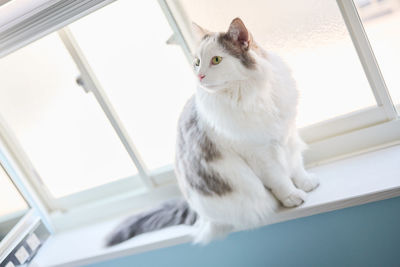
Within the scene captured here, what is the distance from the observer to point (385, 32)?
146cm

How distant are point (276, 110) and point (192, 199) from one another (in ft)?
1.54

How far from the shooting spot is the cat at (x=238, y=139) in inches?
48.3

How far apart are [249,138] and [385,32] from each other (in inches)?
25.4

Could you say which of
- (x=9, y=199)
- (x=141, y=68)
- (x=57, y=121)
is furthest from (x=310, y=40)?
(x=9, y=199)

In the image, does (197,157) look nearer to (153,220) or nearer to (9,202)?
(153,220)

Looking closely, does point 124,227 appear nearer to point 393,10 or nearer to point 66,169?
point 66,169

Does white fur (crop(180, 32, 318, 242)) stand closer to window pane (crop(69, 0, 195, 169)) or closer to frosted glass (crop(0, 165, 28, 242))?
window pane (crop(69, 0, 195, 169))

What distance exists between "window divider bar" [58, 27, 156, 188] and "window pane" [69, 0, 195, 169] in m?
0.03

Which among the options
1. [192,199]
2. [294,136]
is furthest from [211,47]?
[192,199]

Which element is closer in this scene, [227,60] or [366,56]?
[227,60]

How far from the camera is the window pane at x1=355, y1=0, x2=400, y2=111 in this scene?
142 centimetres

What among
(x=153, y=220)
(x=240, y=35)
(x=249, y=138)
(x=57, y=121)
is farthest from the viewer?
(x=57, y=121)

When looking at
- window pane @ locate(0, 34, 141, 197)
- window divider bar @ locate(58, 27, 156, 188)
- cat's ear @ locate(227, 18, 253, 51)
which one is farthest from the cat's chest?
window pane @ locate(0, 34, 141, 197)

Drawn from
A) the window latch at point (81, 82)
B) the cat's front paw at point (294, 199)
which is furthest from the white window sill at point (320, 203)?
the window latch at point (81, 82)
